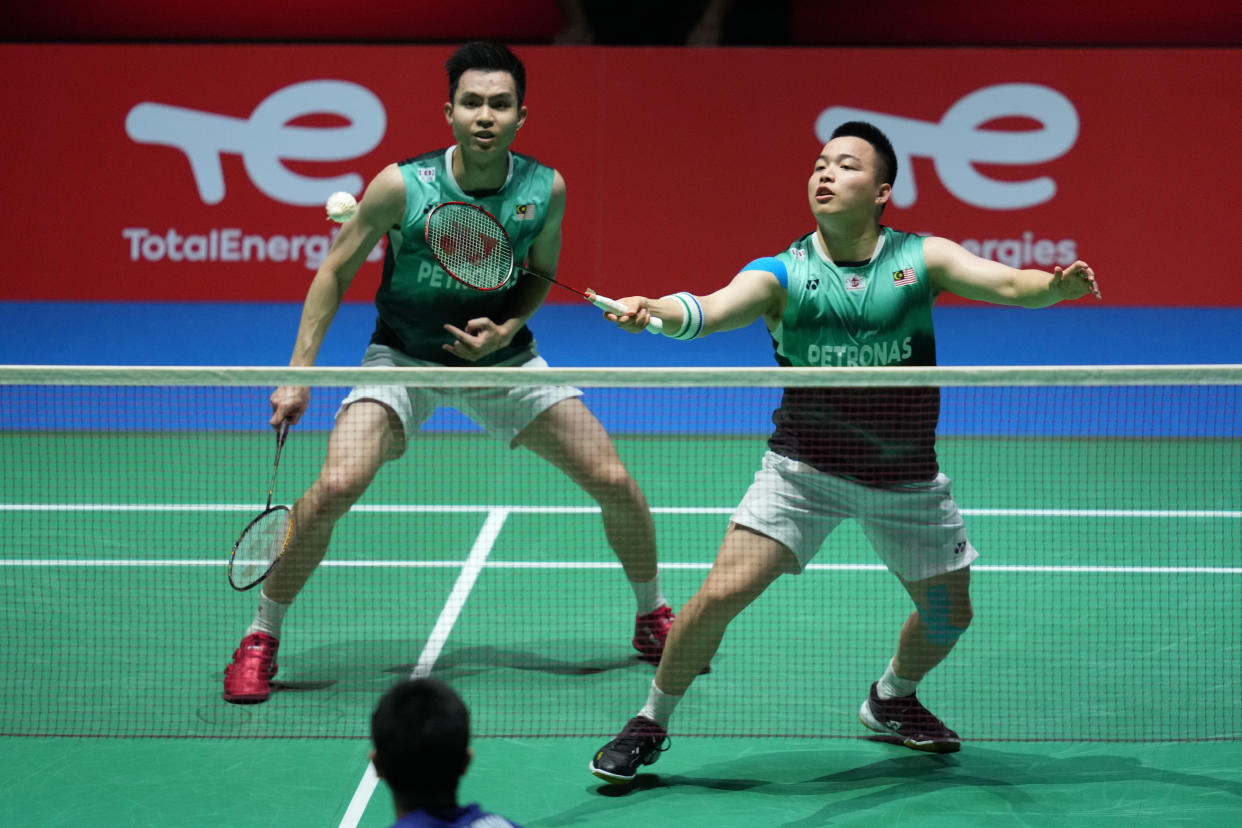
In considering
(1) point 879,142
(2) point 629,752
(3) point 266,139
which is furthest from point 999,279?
(3) point 266,139

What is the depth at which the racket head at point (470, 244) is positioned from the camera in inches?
175

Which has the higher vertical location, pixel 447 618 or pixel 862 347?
pixel 862 347

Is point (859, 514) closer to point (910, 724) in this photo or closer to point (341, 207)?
point (910, 724)

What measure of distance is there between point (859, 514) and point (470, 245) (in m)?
1.61

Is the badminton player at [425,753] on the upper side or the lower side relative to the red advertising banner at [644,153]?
lower

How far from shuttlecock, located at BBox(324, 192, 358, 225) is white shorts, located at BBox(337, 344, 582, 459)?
475 mm

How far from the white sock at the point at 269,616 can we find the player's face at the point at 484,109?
1.69m

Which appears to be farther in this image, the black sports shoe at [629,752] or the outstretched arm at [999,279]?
the black sports shoe at [629,752]

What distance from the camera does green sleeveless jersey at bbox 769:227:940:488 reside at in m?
3.80

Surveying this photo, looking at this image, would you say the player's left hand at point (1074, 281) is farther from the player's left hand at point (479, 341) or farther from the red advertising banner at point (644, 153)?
the red advertising banner at point (644, 153)

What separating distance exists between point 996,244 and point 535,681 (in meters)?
A: 5.55

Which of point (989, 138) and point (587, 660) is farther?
point (989, 138)

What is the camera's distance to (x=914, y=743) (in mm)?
4207

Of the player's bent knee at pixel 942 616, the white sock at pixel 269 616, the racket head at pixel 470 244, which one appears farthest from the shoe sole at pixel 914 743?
the white sock at pixel 269 616
